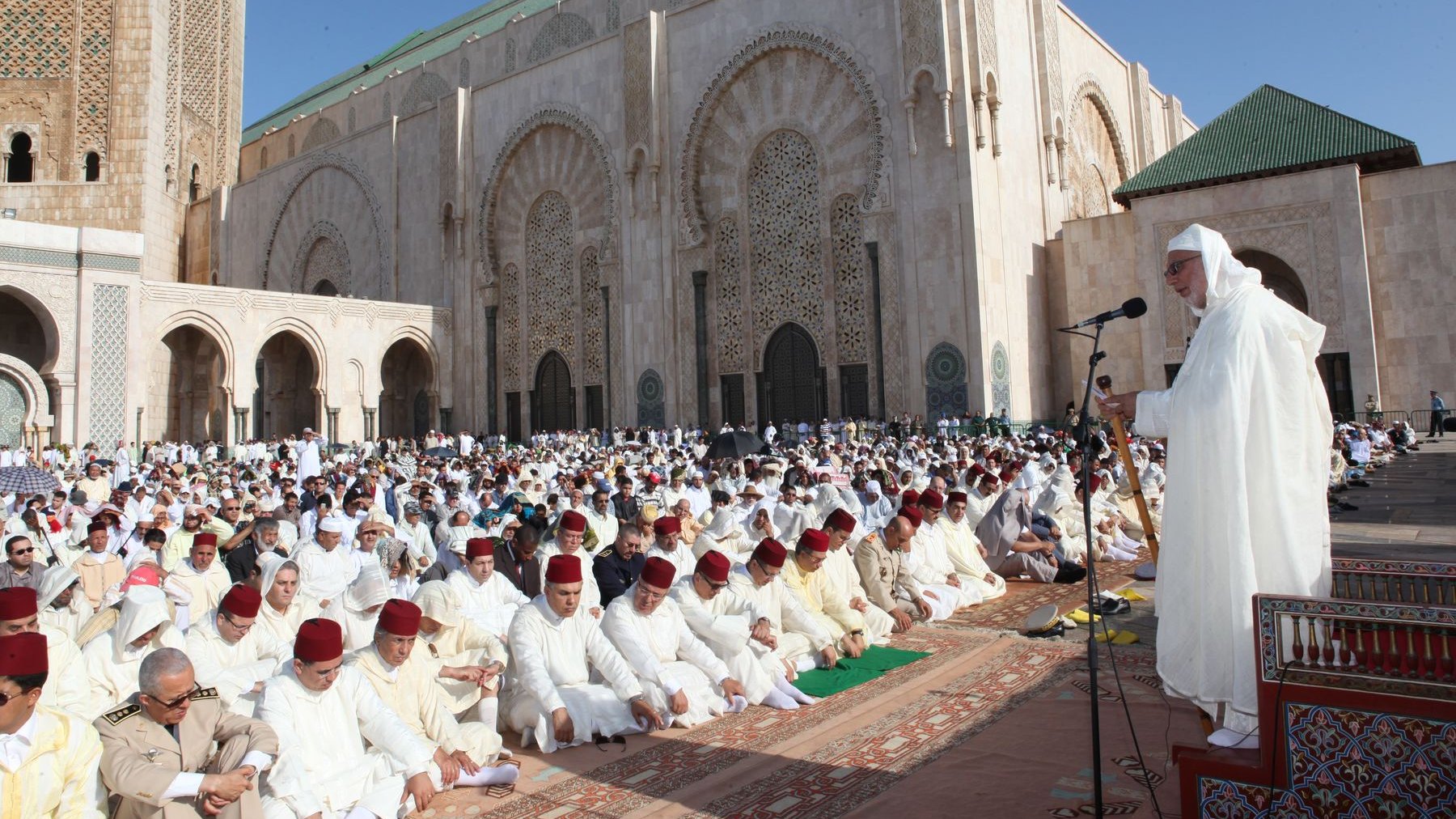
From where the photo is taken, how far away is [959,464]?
10398mm

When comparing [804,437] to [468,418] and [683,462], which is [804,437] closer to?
[683,462]

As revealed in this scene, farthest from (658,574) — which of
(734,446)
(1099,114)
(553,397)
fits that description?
(1099,114)

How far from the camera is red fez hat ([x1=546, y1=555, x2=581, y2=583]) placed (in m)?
3.73

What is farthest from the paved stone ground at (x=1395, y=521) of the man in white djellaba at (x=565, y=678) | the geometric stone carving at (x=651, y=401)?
the geometric stone carving at (x=651, y=401)

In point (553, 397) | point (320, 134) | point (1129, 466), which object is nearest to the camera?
point (1129, 466)

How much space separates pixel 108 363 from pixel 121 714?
16.9m

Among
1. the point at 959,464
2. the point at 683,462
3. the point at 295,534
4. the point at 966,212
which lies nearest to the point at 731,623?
the point at 295,534

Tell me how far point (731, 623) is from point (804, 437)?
12.1m

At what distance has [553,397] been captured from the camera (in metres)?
21.0

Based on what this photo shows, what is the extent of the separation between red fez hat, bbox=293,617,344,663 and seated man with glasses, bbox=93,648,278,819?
0.97ft

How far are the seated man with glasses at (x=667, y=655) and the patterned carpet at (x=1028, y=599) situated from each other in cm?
202

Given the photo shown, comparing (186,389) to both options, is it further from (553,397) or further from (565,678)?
(565,678)

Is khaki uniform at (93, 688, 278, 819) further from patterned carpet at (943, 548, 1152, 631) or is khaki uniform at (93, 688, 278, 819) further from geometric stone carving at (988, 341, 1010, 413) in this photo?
geometric stone carving at (988, 341, 1010, 413)

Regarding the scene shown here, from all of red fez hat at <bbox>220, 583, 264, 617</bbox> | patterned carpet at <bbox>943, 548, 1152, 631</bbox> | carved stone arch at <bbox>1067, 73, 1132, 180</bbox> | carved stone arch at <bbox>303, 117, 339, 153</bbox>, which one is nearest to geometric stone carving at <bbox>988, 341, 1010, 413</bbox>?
carved stone arch at <bbox>1067, 73, 1132, 180</bbox>
